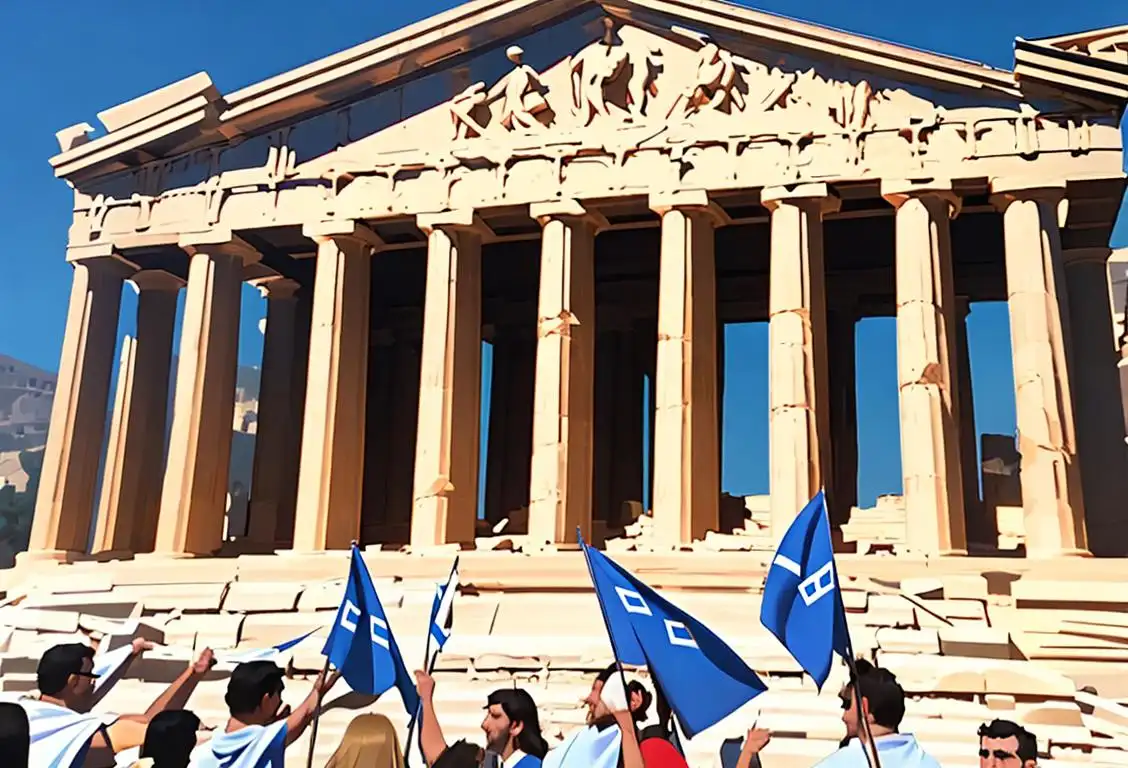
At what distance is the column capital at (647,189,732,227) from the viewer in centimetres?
2484

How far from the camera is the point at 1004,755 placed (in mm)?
6633

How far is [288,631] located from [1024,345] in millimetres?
14814

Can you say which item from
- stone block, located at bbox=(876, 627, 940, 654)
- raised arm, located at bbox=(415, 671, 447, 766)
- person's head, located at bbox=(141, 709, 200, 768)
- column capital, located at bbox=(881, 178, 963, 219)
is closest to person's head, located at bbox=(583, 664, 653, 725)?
raised arm, located at bbox=(415, 671, 447, 766)

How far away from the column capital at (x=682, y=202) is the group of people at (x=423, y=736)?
18400mm

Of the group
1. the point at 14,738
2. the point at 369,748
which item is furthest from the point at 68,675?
the point at 369,748

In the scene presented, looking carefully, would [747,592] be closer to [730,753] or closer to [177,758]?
[730,753]

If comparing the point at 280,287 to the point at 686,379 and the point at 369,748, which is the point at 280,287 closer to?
the point at 686,379

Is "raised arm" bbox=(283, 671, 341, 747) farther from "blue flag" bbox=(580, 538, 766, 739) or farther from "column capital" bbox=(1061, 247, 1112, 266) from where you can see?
"column capital" bbox=(1061, 247, 1112, 266)

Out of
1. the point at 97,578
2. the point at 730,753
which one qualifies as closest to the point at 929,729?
the point at 730,753

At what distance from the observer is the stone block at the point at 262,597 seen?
67.6 ft

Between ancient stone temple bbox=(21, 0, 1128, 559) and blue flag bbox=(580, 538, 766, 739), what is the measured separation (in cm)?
1548

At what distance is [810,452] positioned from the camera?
74.9 ft

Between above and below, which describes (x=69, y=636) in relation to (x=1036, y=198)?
below

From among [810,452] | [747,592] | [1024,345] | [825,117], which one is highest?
[825,117]
